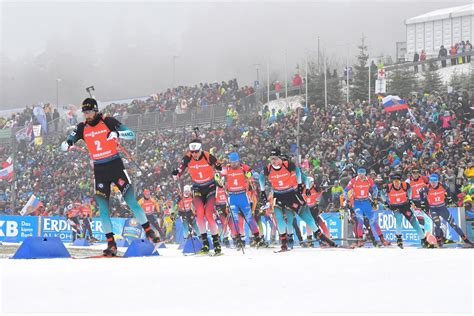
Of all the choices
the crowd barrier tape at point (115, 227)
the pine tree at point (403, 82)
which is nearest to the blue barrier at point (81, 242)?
the crowd barrier tape at point (115, 227)

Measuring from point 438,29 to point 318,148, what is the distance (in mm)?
27011

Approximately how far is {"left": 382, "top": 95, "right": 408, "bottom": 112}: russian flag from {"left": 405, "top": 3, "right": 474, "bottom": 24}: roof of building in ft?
76.1

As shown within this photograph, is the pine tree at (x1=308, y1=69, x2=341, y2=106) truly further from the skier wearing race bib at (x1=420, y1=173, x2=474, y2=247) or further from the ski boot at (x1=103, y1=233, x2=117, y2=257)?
the ski boot at (x1=103, y1=233, x2=117, y2=257)

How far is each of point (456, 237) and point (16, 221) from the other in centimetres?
1940

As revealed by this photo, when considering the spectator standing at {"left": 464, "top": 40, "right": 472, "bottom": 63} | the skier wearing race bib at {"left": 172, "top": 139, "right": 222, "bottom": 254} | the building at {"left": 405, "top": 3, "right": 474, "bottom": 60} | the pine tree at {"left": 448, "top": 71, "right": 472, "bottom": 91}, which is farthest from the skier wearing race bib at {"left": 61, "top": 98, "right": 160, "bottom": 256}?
the building at {"left": 405, "top": 3, "right": 474, "bottom": 60}

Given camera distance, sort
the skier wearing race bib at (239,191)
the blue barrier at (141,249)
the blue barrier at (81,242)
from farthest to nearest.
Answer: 1. the blue barrier at (81,242)
2. the skier wearing race bib at (239,191)
3. the blue barrier at (141,249)

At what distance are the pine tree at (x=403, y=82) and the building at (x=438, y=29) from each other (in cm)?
1175

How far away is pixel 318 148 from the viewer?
1299 inches

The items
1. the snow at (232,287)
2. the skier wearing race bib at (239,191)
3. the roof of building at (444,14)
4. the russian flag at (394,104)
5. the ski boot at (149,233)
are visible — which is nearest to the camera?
the snow at (232,287)

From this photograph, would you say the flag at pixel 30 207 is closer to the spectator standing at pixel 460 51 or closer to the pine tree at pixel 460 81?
the pine tree at pixel 460 81

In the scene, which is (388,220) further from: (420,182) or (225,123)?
(225,123)

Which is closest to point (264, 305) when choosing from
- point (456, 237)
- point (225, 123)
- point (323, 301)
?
A: point (323, 301)

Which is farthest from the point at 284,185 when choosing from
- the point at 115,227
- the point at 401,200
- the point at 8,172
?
the point at 8,172

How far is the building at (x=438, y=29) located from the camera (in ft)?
179
